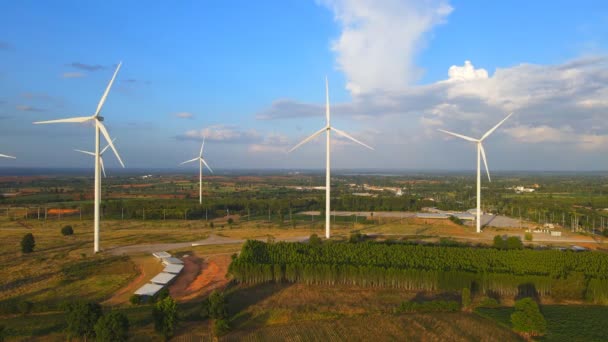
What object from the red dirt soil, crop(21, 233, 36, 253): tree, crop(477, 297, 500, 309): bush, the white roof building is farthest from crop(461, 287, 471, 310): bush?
crop(21, 233, 36, 253): tree

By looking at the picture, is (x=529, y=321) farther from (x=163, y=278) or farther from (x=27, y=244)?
(x=27, y=244)

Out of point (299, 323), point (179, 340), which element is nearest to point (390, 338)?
point (299, 323)

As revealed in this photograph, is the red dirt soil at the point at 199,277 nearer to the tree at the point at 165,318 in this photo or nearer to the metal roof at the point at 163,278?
the metal roof at the point at 163,278

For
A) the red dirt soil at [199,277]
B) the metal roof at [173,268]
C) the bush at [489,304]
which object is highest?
the metal roof at [173,268]

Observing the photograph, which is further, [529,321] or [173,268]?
[173,268]

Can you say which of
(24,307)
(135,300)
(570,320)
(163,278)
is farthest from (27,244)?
(570,320)

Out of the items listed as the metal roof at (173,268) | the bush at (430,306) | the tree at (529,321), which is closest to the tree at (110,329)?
the metal roof at (173,268)
